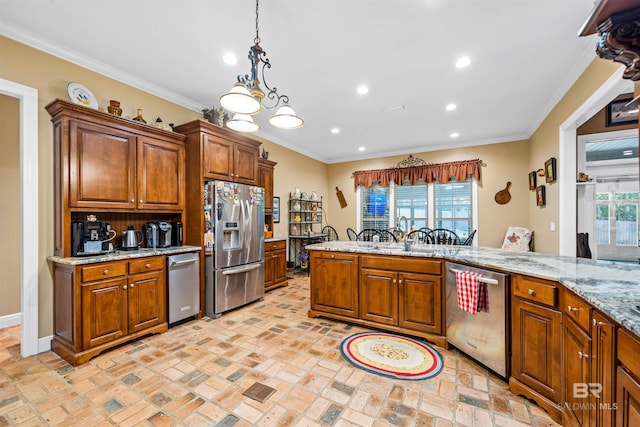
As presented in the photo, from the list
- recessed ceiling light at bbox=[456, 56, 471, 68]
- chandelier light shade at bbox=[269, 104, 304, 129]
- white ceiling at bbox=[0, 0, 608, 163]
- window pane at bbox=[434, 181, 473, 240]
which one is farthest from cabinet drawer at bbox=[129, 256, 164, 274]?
window pane at bbox=[434, 181, 473, 240]

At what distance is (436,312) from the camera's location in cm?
252

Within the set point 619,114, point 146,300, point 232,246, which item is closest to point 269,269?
point 232,246

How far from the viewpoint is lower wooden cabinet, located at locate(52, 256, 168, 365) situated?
7.37 feet

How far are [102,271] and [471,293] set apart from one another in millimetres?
3271

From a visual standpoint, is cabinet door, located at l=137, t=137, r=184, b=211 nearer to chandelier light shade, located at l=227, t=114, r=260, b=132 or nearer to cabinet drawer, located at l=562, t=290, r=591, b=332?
chandelier light shade, located at l=227, t=114, r=260, b=132

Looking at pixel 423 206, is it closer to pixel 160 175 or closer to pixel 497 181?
pixel 497 181

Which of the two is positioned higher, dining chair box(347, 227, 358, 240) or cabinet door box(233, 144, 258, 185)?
cabinet door box(233, 144, 258, 185)

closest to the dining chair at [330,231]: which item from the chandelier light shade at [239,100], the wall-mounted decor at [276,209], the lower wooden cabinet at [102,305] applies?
the wall-mounted decor at [276,209]

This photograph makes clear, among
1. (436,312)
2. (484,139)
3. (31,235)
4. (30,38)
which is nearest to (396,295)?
(436,312)

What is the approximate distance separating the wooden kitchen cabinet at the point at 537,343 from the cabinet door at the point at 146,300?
3.31m

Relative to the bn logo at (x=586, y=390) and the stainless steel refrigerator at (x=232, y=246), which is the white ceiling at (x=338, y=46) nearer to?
the stainless steel refrigerator at (x=232, y=246)

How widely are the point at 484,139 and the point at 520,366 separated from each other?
5081 mm

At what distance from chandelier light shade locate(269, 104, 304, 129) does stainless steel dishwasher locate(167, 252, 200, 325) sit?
192 cm

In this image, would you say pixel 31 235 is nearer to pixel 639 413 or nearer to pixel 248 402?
pixel 248 402
